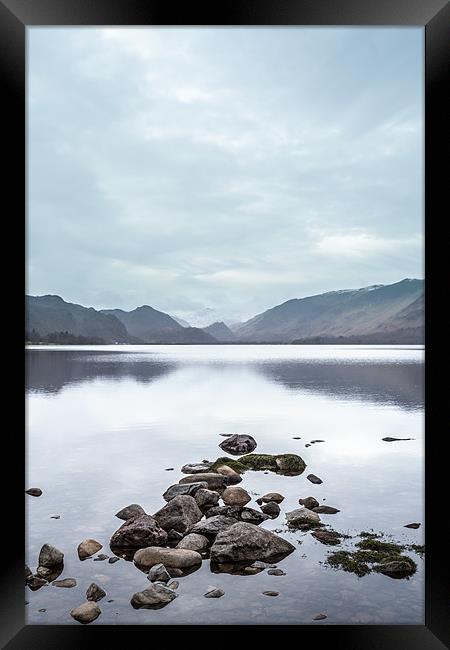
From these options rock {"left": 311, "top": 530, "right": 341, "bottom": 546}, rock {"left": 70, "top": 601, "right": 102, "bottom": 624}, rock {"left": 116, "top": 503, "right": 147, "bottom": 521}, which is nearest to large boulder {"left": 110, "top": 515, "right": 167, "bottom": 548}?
rock {"left": 116, "top": 503, "right": 147, "bottom": 521}

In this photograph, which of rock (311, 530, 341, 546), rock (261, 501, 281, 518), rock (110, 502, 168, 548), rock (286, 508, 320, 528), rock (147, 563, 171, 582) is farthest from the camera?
rock (261, 501, 281, 518)

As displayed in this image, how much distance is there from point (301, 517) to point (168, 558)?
57.2 inches

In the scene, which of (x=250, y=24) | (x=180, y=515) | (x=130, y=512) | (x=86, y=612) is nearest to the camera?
(x=250, y=24)

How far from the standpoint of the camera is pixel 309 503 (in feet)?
16.5

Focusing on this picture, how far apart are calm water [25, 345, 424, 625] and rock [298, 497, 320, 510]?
133 millimetres

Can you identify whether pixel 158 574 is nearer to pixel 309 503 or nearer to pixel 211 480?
A: pixel 309 503

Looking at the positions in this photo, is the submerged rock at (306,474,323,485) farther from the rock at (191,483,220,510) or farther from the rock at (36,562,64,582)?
the rock at (36,562,64,582)

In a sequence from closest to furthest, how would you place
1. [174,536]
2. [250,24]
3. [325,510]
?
1. [250,24]
2. [174,536]
3. [325,510]

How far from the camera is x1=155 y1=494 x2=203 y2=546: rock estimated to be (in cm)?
414

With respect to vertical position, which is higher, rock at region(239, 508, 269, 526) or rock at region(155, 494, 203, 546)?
rock at region(155, 494, 203, 546)

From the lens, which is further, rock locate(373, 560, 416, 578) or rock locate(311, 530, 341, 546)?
rock locate(311, 530, 341, 546)

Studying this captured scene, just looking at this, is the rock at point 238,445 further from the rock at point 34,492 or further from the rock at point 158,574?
the rock at point 158,574

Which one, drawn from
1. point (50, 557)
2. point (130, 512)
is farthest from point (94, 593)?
point (130, 512)

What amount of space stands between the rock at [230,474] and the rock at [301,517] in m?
1.39
